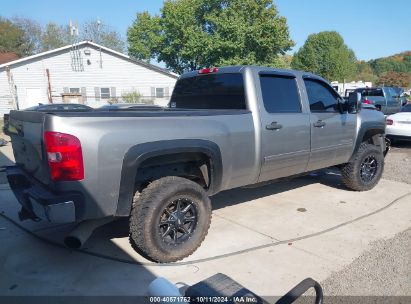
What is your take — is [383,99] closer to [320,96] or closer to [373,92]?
[373,92]

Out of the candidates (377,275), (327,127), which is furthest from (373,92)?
(377,275)

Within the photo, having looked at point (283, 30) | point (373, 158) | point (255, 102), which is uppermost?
point (283, 30)

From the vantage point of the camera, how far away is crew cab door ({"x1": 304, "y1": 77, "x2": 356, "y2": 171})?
5.03m

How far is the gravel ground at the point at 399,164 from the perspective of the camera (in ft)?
23.5

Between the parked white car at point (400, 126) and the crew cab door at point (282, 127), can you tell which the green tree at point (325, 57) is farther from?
the crew cab door at point (282, 127)

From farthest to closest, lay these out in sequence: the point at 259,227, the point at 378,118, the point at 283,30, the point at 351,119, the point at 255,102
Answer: the point at 283,30 → the point at 378,118 → the point at 351,119 → the point at 259,227 → the point at 255,102

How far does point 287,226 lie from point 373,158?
8.34ft

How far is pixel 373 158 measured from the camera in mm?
6156

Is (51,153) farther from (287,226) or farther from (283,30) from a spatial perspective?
(283,30)

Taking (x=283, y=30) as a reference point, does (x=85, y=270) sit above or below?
below

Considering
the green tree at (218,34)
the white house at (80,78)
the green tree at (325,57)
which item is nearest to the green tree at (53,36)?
the green tree at (218,34)

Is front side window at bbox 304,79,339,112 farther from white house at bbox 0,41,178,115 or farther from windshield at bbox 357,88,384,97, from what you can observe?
white house at bbox 0,41,178,115

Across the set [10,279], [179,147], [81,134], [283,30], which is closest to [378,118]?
[179,147]

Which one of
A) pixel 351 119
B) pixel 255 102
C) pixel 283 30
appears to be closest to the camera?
pixel 255 102
